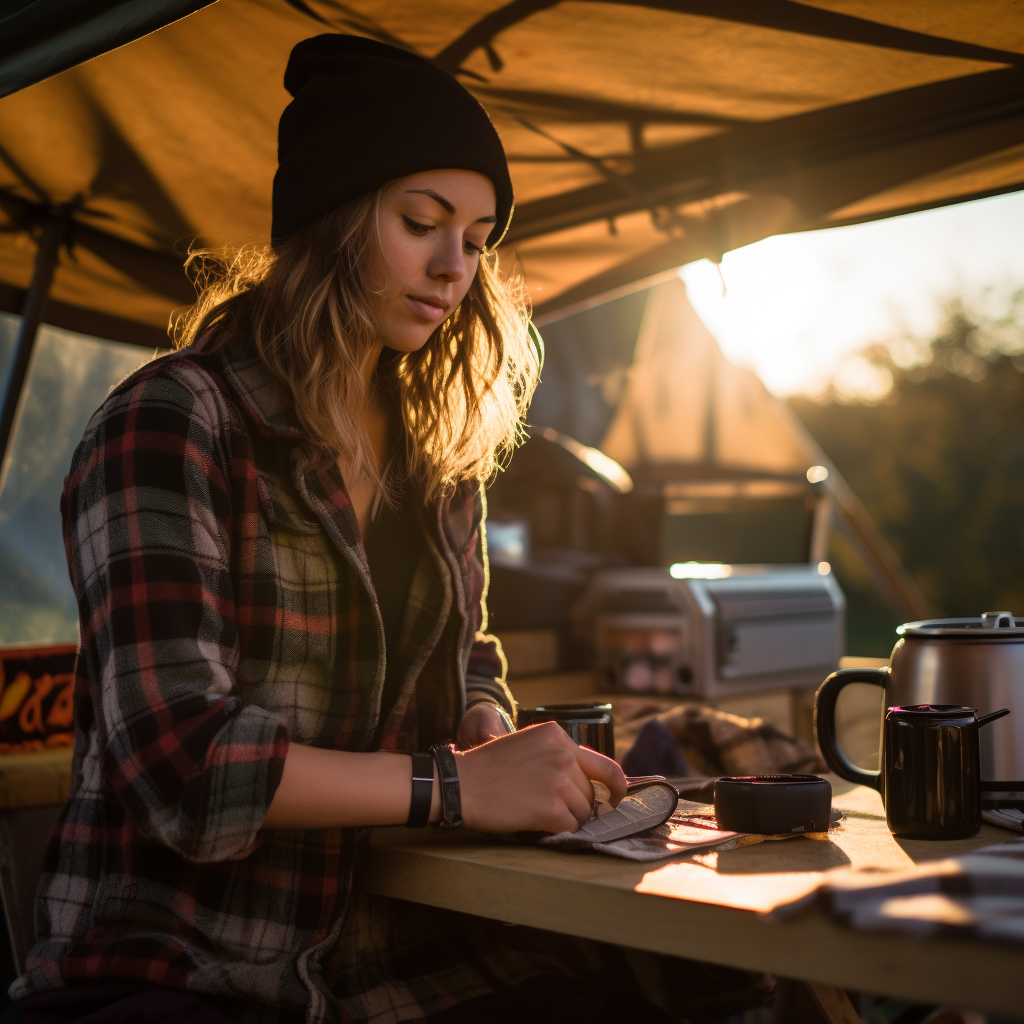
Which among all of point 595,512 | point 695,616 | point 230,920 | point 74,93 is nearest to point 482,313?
point 74,93

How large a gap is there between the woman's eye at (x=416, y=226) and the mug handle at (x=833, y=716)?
0.66 m

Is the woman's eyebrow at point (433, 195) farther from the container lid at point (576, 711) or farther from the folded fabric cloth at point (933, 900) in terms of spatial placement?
the folded fabric cloth at point (933, 900)

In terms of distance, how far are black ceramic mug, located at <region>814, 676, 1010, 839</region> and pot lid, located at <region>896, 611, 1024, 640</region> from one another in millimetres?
118

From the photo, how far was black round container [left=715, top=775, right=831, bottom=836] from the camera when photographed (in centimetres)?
90

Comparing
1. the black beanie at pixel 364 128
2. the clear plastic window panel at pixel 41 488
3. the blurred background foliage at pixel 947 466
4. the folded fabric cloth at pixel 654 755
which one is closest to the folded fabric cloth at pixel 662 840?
the folded fabric cloth at pixel 654 755

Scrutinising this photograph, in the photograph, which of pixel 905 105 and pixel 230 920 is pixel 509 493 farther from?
pixel 230 920

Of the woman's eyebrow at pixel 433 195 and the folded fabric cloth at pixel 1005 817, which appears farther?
the woman's eyebrow at pixel 433 195

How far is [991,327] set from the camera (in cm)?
1383

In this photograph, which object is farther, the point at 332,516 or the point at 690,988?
the point at 690,988

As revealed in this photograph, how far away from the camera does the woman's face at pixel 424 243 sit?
106 cm

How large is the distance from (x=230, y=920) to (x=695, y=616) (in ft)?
5.32

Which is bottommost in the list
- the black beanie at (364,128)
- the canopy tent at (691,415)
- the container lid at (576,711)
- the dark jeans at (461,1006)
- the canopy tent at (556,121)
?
the dark jeans at (461,1006)

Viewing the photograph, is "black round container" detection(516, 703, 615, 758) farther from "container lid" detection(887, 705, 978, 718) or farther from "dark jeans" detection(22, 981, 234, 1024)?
"dark jeans" detection(22, 981, 234, 1024)

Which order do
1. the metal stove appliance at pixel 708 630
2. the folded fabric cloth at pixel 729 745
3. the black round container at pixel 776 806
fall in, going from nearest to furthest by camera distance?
the black round container at pixel 776 806 < the folded fabric cloth at pixel 729 745 < the metal stove appliance at pixel 708 630
